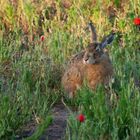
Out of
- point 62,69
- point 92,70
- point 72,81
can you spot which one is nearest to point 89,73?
point 92,70

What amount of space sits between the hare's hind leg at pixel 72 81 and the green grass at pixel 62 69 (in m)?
0.09

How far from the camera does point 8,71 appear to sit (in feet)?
21.8

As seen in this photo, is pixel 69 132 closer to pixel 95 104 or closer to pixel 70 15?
pixel 95 104

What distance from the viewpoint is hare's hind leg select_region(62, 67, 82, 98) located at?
6021 millimetres

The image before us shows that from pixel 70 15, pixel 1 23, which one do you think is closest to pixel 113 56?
pixel 70 15

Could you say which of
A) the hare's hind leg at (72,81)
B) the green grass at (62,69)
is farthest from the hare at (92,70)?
the green grass at (62,69)

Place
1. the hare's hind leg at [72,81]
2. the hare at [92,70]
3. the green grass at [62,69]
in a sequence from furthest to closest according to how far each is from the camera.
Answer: the hare's hind leg at [72,81]
the hare at [92,70]
the green grass at [62,69]

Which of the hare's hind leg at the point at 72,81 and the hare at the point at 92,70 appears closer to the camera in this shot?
the hare at the point at 92,70

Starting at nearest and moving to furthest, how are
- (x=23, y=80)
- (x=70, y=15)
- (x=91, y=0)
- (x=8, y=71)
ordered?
(x=23, y=80) < (x=8, y=71) < (x=70, y=15) < (x=91, y=0)

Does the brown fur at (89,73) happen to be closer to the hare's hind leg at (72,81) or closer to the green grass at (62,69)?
the hare's hind leg at (72,81)

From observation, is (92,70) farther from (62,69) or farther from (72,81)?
(62,69)

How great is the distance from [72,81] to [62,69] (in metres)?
0.50

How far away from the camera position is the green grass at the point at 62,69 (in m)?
4.64

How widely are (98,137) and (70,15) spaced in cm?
398
